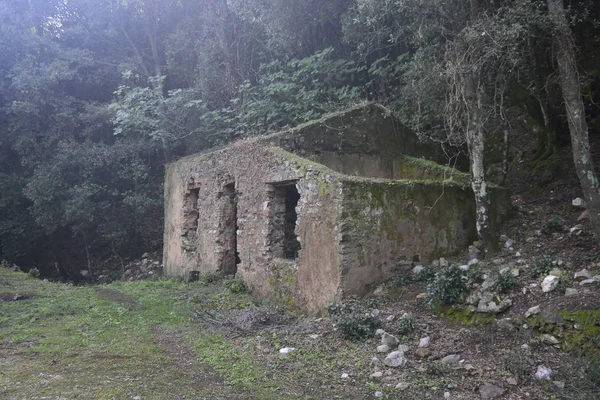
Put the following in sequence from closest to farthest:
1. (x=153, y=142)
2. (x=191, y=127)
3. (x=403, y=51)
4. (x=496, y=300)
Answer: (x=496, y=300), (x=403, y=51), (x=191, y=127), (x=153, y=142)

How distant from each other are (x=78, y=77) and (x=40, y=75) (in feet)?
4.56

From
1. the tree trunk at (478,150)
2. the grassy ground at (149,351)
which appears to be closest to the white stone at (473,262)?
the tree trunk at (478,150)

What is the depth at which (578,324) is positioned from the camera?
523cm

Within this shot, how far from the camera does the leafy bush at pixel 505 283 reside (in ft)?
21.1

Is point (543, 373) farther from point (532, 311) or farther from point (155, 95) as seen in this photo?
point (155, 95)

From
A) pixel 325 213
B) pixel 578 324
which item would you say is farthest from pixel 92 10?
pixel 578 324

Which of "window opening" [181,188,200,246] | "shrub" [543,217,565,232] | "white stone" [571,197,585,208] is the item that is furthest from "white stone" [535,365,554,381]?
"window opening" [181,188,200,246]

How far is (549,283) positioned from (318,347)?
3.00 meters

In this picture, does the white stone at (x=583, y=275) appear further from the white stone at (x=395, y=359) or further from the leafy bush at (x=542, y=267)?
the white stone at (x=395, y=359)

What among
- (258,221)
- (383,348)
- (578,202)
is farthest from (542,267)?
(258,221)

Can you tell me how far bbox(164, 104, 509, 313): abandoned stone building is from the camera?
24.9 ft

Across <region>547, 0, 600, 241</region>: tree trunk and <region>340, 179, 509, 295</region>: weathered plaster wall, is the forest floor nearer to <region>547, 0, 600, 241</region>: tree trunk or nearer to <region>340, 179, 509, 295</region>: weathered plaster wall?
<region>340, 179, 509, 295</region>: weathered plaster wall

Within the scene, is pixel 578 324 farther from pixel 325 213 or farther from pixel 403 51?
pixel 403 51

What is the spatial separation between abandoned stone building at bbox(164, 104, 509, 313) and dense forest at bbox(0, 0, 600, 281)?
1.69m
